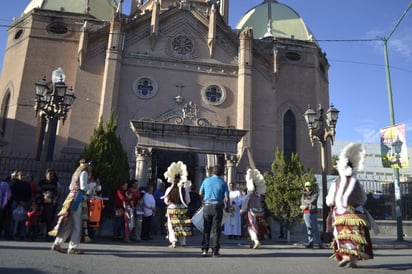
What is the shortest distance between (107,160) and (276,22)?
22848mm

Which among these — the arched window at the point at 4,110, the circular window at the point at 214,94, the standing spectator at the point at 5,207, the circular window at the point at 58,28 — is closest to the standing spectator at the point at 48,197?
the standing spectator at the point at 5,207

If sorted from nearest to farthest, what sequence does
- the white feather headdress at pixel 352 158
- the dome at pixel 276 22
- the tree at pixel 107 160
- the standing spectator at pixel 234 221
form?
the white feather headdress at pixel 352 158 < the tree at pixel 107 160 < the standing spectator at pixel 234 221 < the dome at pixel 276 22

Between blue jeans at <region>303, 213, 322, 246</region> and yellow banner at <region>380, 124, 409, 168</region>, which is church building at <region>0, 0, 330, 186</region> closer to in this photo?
yellow banner at <region>380, 124, 409, 168</region>

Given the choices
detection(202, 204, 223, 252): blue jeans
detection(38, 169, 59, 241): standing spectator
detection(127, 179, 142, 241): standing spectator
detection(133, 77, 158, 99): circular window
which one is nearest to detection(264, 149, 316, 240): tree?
detection(127, 179, 142, 241): standing spectator

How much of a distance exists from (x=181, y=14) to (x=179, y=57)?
3.28m

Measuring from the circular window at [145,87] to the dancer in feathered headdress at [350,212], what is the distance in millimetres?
17848

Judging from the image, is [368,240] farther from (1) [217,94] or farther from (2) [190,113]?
(1) [217,94]

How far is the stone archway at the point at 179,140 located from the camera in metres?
13.5

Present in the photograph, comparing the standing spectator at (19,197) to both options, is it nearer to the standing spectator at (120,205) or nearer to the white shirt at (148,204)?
the standing spectator at (120,205)

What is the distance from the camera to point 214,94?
24375mm

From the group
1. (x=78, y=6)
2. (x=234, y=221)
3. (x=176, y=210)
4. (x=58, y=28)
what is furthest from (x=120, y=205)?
(x=78, y=6)

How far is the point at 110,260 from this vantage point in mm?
6305

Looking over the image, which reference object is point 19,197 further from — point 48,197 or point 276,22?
point 276,22

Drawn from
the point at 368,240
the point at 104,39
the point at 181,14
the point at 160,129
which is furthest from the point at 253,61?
the point at 368,240
